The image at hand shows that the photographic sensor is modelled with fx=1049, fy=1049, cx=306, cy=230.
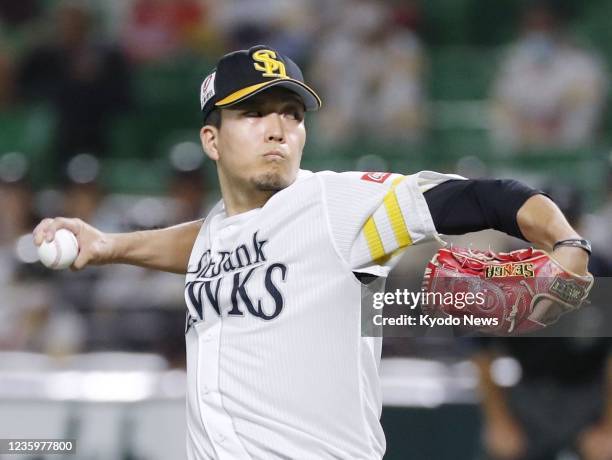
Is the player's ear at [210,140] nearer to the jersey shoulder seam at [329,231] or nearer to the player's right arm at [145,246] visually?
the player's right arm at [145,246]

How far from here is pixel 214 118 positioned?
2707 mm

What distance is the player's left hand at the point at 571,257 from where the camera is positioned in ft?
6.48

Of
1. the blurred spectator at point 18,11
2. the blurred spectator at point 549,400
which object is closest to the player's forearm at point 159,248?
the blurred spectator at point 549,400

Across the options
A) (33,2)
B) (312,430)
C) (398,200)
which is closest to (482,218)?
(398,200)

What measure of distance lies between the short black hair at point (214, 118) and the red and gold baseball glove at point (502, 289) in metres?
0.71

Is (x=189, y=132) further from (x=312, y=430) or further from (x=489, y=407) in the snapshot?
(x=312, y=430)

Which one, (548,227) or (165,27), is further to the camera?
(165,27)

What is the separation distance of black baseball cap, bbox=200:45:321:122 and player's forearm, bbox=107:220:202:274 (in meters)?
0.41

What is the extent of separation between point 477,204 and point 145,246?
116cm

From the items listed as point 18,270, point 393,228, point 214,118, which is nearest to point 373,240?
point 393,228

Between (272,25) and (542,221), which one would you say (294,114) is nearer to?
(542,221)

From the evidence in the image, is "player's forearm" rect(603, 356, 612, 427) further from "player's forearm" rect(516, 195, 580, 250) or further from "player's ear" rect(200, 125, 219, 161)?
"player's forearm" rect(516, 195, 580, 250)

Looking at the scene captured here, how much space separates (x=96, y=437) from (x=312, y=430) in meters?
1.66

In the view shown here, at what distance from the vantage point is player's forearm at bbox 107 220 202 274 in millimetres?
2879
